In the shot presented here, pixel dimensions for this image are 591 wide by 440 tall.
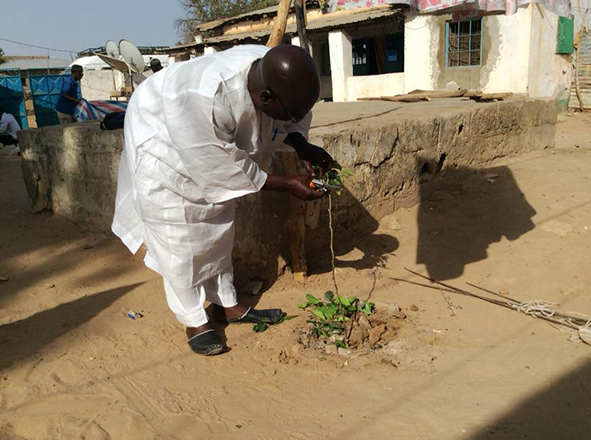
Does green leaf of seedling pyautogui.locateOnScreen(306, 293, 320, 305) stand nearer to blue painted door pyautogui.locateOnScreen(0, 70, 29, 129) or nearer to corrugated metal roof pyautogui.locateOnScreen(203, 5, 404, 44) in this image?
corrugated metal roof pyautogui.locateOnScreen(203, 5, 404, 44)

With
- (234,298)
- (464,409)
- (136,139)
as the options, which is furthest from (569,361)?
(136,139)

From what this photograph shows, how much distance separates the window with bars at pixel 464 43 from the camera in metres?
11.4

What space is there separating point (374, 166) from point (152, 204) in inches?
86.5

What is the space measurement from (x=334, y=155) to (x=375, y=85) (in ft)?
34.7

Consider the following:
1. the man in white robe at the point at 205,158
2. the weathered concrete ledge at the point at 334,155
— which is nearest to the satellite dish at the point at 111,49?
the weathered concrete ledge at the point at 334,155

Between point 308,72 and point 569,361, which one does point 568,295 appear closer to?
point 569,361

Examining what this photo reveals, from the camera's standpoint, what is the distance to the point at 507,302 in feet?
9.69

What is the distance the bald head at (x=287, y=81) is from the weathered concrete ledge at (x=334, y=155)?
1.19m

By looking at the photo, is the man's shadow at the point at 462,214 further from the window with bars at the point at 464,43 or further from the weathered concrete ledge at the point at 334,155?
the window with bars at the point at 464,43

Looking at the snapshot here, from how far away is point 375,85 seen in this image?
1353 cm

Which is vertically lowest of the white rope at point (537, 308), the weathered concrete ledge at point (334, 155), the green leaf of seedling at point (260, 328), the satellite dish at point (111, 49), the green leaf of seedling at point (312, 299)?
the white rope at point (537, 308)

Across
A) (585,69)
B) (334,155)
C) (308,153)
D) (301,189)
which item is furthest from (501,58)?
(301,189)

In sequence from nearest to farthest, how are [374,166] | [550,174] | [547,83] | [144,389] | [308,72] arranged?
[308,72] < [144,389] < [374,166] < [550,174] < [547,83]

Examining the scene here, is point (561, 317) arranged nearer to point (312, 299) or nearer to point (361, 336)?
point (361, 336)
